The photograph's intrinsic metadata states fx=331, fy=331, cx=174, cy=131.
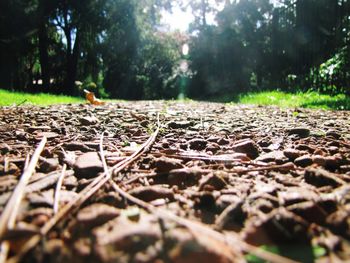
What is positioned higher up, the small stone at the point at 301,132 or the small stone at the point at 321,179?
the small stone at the point at 301,132

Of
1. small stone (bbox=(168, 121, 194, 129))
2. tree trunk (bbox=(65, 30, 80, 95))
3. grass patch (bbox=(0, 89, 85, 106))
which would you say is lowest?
small stone (bbox=(168, 121, 194, 129))

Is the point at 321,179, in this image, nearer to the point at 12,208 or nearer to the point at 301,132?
the point at 12,208

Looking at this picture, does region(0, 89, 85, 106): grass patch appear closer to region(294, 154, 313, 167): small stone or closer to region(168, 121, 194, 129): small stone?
region(168, 121, 194, 129): small stone

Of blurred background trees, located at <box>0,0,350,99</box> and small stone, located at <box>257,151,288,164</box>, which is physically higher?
→ blurred background trees, located at <box>0,0,350,99</box>

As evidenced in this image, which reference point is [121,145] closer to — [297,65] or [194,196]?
Result: [194,196]

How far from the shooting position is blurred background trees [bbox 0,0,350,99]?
1317cm

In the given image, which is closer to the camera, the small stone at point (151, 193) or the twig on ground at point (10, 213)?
the twig on ground at point (10, 213)

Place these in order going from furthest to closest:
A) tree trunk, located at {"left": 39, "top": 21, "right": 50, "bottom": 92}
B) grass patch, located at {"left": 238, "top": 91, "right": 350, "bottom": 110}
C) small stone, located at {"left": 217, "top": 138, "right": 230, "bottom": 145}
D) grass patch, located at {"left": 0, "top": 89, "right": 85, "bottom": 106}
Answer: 1. tree trunk, located at {"left": 39, "top": 21, "right": 50, "bottom": 92}
2. grass patch, located at {"left": 0, "top": 89, "right": 85, "bottom": 106}
3. grass patch, located at {"left": 238, "top": 91, "right": 350, "bottom": 110}
4. small stone, located at {"left": 217, "top": 138, "right": 230, "bottom": 145}

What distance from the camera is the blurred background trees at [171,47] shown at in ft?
43.2

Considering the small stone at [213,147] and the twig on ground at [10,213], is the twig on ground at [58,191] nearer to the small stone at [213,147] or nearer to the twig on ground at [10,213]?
the twig on ground at [10,213]

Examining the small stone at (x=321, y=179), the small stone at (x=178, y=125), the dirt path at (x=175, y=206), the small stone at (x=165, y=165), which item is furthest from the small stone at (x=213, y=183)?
the small stone at (x=178, y=125)

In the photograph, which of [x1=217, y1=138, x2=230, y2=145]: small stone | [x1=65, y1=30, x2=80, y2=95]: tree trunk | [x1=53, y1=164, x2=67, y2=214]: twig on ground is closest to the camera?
[x1=53, y1=164, x2=67, y2=214]: twig on ground

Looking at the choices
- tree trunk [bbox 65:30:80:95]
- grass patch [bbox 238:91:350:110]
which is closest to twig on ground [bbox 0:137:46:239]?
grass patch [bbox 238:91:350:110]

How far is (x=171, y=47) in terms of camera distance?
78.4ft
